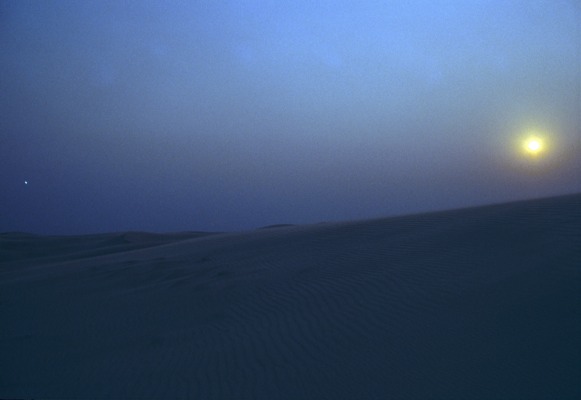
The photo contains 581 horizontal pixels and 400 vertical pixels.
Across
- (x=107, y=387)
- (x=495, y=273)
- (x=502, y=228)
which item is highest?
(x=502, y=228)

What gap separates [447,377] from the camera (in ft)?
10.9

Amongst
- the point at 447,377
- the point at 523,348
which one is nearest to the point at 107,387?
the point at 447,377

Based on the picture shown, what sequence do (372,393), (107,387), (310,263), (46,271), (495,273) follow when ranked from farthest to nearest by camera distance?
(46,271), (310,263), (495,273), (107,387), (372,393)

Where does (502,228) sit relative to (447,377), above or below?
above

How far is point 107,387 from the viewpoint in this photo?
12.6 feet

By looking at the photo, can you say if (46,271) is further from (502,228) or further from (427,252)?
(502,228)

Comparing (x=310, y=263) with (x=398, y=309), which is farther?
(x=310, y=263)

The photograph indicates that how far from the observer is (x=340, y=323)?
4.69 meters

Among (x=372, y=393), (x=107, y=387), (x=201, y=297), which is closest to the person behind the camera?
(x=372, y=393)

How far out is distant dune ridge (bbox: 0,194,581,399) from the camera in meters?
3.46

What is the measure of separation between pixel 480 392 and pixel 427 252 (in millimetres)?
3509

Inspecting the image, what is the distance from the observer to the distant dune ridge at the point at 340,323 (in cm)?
346

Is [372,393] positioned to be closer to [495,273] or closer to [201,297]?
[495,273]

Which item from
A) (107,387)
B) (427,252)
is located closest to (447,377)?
(107,387)
